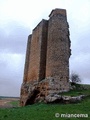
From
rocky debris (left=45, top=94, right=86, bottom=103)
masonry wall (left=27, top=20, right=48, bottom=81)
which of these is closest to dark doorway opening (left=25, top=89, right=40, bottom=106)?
masonry wall (left=27, top=20, right=48, bottom=81)

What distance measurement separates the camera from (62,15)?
23.7 m

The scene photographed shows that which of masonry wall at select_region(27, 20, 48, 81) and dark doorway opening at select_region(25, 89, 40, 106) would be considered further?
masonry wall at select_region(27, 20, 48, 81)

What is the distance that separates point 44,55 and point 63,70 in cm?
387

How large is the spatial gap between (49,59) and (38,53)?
3018 millimetres

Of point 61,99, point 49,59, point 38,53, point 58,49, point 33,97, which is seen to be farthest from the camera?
point 38,53

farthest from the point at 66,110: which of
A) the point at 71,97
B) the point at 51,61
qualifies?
the point at 51,61

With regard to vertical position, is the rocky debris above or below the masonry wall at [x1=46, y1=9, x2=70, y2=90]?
below

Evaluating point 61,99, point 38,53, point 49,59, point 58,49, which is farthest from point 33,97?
point 58,49

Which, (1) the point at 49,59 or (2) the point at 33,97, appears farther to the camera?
(2) the point at 33,97

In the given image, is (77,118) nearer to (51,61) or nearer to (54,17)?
(51,61)

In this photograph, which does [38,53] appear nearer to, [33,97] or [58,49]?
[58,49]

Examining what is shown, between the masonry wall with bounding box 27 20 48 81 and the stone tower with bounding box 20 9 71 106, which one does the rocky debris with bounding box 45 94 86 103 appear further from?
the masonry wall with bounding box 27 20 48 81

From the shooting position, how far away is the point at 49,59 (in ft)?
73.6

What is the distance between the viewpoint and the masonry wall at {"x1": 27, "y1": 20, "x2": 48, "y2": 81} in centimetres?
2418
